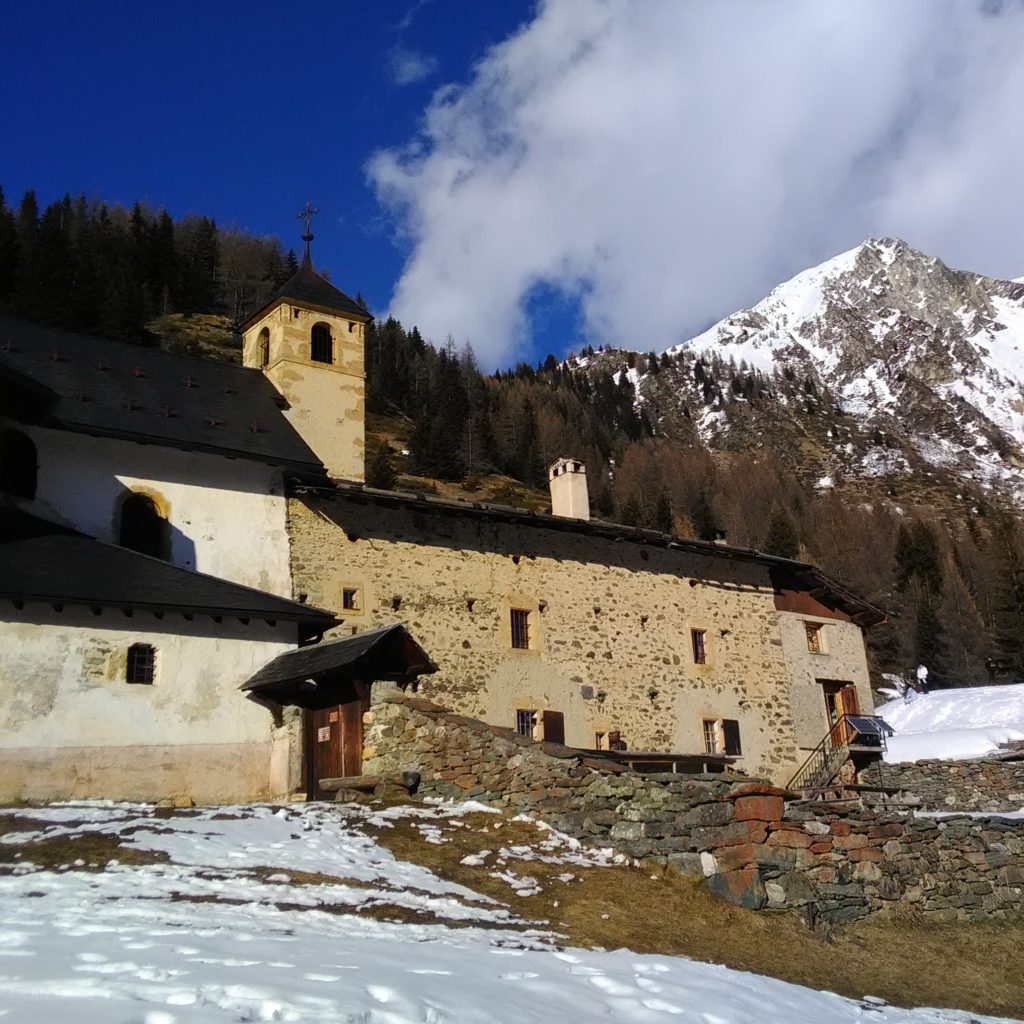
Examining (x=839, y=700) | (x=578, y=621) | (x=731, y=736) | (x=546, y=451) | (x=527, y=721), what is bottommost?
(x=731, y=736)

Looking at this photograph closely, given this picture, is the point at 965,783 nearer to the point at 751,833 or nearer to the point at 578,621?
the point at 578,621

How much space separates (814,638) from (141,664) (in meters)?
19.8

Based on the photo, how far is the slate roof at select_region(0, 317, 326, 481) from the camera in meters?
20.2

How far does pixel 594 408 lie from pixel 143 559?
336 feet

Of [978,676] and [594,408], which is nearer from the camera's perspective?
[978,676]

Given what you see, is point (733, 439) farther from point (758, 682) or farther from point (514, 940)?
point (514, 940)

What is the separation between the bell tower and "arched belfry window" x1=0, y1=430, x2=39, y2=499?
7468mm

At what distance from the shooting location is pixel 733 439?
5763 inches

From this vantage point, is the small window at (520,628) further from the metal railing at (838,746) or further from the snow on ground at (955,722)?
the snow on ground at (955,722)

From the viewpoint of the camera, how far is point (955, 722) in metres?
32.7

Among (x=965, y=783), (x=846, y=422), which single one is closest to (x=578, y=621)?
(x=965, y=783)

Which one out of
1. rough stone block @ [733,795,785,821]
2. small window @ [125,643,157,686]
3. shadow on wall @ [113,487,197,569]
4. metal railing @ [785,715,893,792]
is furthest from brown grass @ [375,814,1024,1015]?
metal railing @ [785,715,893,792]

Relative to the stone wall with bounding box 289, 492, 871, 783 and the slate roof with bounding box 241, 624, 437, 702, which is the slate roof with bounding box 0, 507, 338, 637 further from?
the stone wall with bounding box 289, 492, 871, 783

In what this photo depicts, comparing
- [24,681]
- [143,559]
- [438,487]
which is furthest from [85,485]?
[438,487]
